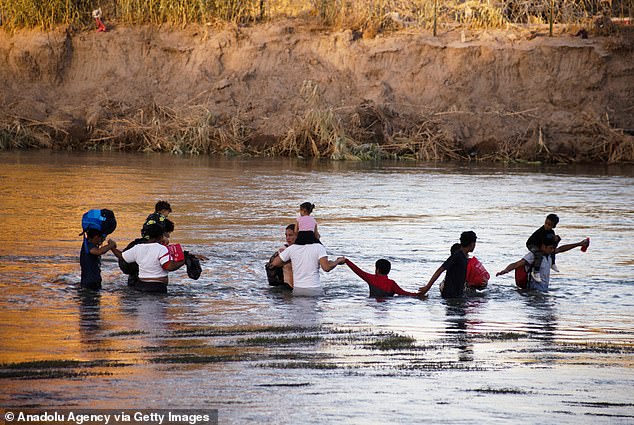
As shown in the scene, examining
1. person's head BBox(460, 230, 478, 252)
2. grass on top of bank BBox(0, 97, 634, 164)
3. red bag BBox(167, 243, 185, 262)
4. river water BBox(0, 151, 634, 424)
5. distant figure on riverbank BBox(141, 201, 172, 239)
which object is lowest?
river water BBox(0, 151, 634, 424)

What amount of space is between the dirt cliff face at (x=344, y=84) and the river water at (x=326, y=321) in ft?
46.2

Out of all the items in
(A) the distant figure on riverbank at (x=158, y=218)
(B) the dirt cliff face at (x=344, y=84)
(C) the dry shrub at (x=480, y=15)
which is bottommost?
(A) the distant figure on riverbank at (x=158, y=218)

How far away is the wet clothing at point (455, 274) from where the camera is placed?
13.7 meters

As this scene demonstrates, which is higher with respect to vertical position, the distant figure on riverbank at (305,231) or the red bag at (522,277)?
the distant figure on riverbank at (305,231)

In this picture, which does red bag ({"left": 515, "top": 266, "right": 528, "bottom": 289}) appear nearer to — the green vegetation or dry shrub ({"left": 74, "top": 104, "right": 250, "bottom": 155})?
dry shrub ({"left": 74, "top": 104, "right": 250, "bottom": 155})

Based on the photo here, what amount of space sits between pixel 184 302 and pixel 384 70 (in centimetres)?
3116

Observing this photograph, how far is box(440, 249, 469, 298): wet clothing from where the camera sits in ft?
45.1

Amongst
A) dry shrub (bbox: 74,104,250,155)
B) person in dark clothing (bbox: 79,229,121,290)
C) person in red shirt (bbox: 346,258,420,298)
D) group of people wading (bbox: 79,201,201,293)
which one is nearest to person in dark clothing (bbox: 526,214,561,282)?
person in red shirt (bbox: 346,258,420,298)

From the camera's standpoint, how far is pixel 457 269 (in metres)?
13.8

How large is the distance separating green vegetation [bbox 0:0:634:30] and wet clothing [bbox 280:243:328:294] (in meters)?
30.4

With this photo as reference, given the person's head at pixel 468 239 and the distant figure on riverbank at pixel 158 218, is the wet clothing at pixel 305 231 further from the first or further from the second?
the person's head at pixel 468 239

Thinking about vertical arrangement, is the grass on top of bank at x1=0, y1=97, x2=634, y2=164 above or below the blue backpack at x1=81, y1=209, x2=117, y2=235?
above

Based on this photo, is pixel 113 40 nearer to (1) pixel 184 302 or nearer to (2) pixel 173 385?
(1) pixel 184 302

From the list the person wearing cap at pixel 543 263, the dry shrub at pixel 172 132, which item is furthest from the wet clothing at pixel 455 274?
the dry shrub at pixel 172 132
